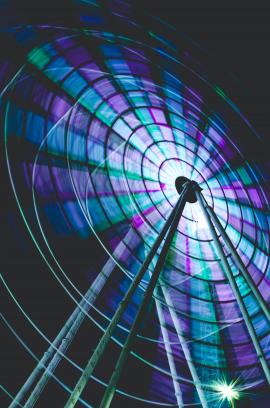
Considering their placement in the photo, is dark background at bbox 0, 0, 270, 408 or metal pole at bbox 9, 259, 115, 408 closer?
dark background at bbox 0, 0, 270, 408

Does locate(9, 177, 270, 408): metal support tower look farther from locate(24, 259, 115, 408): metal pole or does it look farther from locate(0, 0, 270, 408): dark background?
locate(0, 0, 270, 408): dark background

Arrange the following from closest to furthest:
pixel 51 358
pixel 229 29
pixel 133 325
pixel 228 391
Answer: pixel 229 29 → pixel 133 325 → pixel 51 358 → pixel 228 391

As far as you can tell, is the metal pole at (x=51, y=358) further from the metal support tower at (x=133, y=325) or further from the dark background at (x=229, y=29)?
the dark background at (x=229, y=29)

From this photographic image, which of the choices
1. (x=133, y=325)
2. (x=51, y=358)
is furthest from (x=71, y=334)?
(x=133, y=325)

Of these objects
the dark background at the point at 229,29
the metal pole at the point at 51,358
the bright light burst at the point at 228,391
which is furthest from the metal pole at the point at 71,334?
the dark background at the point at 229,29

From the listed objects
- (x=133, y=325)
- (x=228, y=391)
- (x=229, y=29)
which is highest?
(x=229, y=29)

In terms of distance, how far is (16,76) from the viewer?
4996 mm

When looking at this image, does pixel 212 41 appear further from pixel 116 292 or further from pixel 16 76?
pixel 116 292

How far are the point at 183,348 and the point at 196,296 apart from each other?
1.55 m

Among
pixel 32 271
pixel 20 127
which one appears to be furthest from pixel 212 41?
pixel 32 271

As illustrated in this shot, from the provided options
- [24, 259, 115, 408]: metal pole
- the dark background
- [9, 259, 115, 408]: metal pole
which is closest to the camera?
the dark background

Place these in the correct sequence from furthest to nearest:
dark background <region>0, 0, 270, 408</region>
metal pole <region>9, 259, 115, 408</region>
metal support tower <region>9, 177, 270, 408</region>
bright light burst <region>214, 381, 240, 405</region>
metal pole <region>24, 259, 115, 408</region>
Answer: bright light burst <region>214, 381, 240, 405</region> → metal pole <region>9, 259, 115, 408</region> → metal pole <region>24, 259, 115, 408</region> → metal support tower <region>9, 177, 270, 408</region> → dark background <region>0, 0, 270, 408</region>

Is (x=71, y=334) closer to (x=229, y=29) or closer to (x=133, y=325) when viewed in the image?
Result: (x=133, y=325)

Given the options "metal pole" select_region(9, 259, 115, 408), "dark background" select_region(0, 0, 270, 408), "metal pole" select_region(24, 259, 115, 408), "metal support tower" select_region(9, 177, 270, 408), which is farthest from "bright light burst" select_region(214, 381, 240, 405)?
"dark background" select_region(0, 0, 270, 408)
